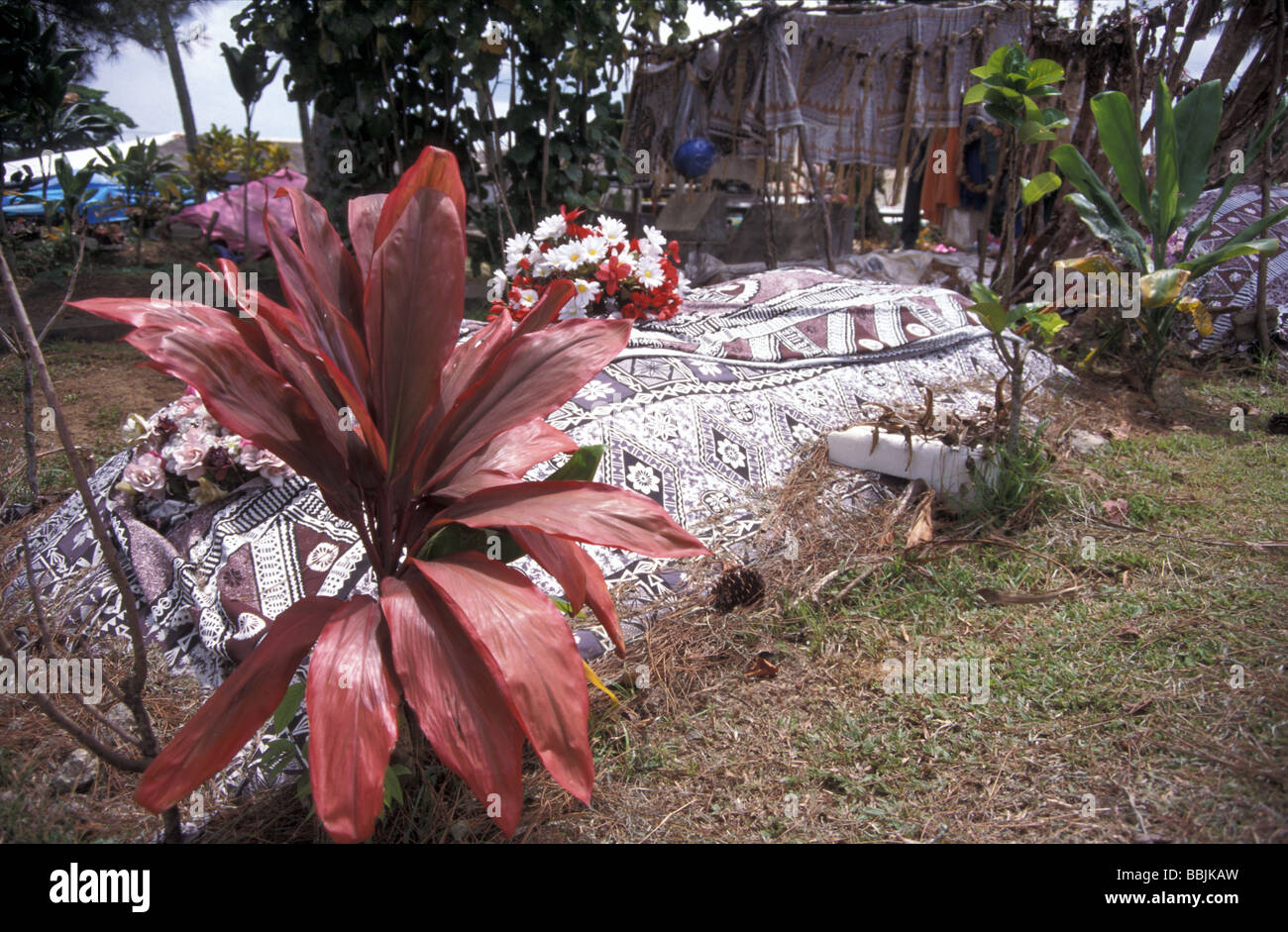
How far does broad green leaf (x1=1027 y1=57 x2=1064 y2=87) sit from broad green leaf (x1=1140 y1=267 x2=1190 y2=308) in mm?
1309

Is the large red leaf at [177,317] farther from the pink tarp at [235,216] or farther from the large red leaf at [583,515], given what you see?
the pink tarp at [235,216]

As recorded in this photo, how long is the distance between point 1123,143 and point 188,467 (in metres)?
3.97

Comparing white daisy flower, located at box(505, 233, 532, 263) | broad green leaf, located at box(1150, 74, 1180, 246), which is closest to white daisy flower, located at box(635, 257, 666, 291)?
white daisy flower, located at box(505, 233, 532, 263)

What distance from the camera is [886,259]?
779cm

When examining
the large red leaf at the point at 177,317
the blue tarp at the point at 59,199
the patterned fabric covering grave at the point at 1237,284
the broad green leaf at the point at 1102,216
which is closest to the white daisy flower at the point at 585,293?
the broad green leaf at the point at 1102,216

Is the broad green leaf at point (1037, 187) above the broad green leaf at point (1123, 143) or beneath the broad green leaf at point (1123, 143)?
beneath

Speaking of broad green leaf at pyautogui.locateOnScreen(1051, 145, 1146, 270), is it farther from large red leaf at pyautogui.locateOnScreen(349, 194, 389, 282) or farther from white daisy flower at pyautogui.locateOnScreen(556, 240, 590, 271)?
large red leaf at pyautogui.locateOnScreen(349, 194, 389, 282)

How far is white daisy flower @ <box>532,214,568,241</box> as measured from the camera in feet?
12.0

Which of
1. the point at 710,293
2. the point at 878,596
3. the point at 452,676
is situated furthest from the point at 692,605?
the point at 710,293

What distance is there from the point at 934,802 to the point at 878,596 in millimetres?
894

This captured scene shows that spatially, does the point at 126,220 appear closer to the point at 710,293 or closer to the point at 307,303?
the point at 710,293

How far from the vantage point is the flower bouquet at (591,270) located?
355 centimetres

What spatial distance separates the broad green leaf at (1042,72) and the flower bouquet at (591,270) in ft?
5.59

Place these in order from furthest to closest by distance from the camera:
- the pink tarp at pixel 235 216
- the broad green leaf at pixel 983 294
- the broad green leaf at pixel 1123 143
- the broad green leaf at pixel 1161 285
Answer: the pink tarp at pixel 235 216 → the broad green leaf at pixel 1123 143 → the broad green leaf at pixel 1161 285 → the broad green leaf at pixel 983 294
